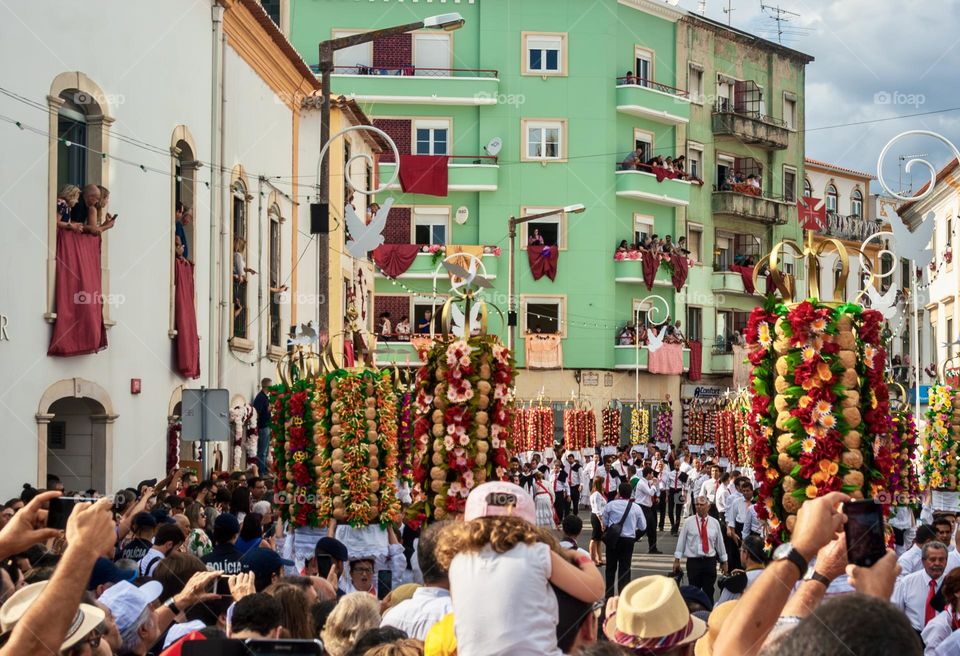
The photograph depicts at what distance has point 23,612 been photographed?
513 cm

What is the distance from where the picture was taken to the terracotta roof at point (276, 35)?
28328 mm

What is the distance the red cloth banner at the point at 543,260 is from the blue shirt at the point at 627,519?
3095cm

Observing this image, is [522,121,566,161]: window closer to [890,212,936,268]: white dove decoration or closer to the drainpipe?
[890,212,936,268]: white dove decoration

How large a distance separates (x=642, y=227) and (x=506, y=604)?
49.3 metres

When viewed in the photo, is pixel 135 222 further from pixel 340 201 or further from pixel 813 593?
pixel 813 593

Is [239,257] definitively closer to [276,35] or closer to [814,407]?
[276,35]

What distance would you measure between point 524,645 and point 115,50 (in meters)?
17.7

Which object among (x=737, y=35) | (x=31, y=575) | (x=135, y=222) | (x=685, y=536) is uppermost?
(x=737, y=35)

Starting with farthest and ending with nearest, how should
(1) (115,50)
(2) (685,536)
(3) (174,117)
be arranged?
(3) (174,117) → (1) (115,50) → (2) (685,536)

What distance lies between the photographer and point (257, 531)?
1213 cm

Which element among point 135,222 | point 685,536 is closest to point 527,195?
point 135,222

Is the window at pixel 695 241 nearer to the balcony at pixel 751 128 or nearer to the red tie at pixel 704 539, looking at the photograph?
the balcony at pixel 751 128

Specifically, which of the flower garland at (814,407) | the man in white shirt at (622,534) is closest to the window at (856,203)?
the man in white shirt at (622,534)

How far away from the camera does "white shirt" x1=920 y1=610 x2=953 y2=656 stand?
9633 millimetres
